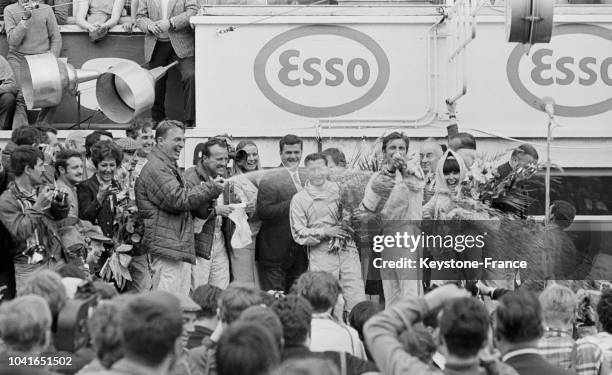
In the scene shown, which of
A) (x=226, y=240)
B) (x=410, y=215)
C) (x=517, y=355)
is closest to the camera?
(x=517, y=355)

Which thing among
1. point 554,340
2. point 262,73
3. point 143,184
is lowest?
point 554,340

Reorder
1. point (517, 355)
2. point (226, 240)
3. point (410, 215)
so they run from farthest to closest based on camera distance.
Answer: point (226, 240) < point (410, 215) < point (517, 355)

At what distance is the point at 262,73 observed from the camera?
14820mm

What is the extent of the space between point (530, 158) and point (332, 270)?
2.11 meters

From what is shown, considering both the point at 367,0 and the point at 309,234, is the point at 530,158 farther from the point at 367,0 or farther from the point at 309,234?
the point at 367,0

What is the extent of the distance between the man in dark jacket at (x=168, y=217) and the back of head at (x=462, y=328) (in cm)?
546

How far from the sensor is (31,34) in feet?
48.6

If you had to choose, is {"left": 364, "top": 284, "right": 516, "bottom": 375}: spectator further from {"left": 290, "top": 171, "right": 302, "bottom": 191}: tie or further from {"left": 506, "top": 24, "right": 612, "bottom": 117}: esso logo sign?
{"left": 506, "top": 24, "right": 612, "bottom": 117}: esso logo sign

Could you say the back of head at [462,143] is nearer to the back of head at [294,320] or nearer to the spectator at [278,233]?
the spectator at [278,233]

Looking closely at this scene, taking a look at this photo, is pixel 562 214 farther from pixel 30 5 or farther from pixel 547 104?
pixel 30 5

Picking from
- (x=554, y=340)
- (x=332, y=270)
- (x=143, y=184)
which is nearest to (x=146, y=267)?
(x=143, y=184)

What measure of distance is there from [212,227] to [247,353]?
660cm

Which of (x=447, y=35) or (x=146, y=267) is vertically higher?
(x=447, y=35)

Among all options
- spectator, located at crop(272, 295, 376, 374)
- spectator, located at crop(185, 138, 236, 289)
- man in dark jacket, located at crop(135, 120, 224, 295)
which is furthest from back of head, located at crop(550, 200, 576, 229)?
spectator, located at crop(272, 295, 376, 374)
